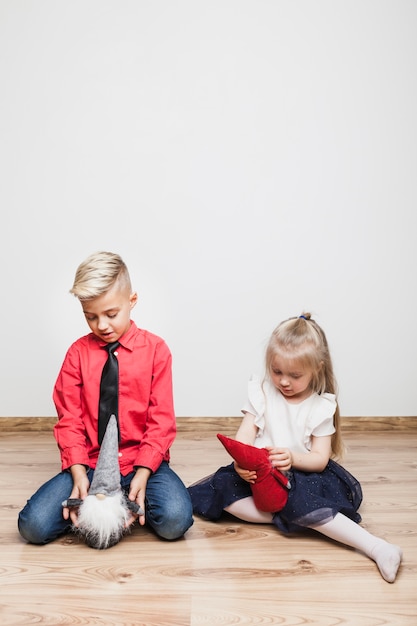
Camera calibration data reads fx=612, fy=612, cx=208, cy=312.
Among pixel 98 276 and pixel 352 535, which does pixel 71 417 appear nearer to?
pixel 98 276

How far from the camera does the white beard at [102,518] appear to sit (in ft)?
3.95

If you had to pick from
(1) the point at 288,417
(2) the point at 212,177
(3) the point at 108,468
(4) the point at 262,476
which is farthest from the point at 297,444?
(2) the point at 212,177

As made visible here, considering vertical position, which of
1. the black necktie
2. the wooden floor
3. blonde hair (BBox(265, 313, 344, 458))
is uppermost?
blonde hair (BBox(265, 313, 344, 458))

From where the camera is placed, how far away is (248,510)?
137 cm

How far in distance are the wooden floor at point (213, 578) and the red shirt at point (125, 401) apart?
7.9 inches

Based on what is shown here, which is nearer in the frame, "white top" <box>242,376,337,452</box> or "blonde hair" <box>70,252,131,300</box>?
"blonde hair" <box>70,252,131,300</box>

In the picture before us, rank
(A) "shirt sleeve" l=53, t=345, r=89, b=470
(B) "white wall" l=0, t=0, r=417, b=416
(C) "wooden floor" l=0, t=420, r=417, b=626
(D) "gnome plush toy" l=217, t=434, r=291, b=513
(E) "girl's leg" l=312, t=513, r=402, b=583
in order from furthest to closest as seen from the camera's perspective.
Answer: (B) "white wall" l=0, t=0, r=417, b=416 → (A) "shirt sleeve" l=53, t=345, r=89, b=470 → (D) "gnome plush toy" l=217, t=434, r=291, b=513 → (E) "girl's leg" l=312, t=513, r=402, b=583 → (C) "wooden floor" l=0, t=420, r=417, b=626

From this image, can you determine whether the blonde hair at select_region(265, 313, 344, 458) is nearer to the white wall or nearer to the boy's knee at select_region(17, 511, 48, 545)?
the boy's knee at select_region(17, 511, 48, 545)

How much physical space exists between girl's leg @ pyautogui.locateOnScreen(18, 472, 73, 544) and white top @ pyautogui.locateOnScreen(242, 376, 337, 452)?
462 mm

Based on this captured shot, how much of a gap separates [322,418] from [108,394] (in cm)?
49

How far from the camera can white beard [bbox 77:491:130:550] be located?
3.95ft

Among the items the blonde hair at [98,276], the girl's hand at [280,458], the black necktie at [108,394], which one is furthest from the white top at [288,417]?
the blonde hair at [98,276]

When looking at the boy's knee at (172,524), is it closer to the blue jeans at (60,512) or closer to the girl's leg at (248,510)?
the blue jeans at (60,512)

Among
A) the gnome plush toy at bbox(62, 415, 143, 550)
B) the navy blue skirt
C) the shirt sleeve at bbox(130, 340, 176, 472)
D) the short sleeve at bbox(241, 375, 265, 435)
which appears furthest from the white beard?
the short sleeve at bbox(241, 375, 265, 435)
